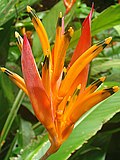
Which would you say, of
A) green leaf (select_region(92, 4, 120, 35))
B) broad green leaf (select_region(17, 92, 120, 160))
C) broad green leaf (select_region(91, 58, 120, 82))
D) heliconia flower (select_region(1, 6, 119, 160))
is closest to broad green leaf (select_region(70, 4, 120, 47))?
green leaf (select_region(92, 4, 120, 35))

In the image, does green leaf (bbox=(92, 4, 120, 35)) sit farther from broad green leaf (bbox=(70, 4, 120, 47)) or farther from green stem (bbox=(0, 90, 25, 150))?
green stem (bbox=(0, 90, 25, 150))

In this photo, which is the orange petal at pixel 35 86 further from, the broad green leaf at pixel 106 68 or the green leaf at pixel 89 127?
the broad green leaf at pixel 106 68

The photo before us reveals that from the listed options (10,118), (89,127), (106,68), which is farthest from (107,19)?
(89,127)

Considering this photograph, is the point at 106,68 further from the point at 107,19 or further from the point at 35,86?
the point at 35,86

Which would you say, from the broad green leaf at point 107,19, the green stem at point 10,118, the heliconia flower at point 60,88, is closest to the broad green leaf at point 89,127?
the heliconia flower at point 60,88

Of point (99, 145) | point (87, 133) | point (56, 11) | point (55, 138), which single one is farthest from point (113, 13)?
point (55, 138)

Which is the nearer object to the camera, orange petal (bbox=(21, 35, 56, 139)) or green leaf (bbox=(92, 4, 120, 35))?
orange petal (bbox=(21, 35, 56, 139))
